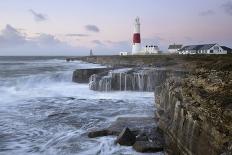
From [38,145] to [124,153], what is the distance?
2814 mm

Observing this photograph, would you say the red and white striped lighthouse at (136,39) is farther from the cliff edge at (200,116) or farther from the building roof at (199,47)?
the cliff edge at (200,116)

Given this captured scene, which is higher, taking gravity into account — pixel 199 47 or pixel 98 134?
pixel 199 47

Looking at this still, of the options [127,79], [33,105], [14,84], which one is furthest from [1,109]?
[14,84]

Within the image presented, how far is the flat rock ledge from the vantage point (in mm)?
9516

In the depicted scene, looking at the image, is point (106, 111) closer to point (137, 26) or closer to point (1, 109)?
point (1, 109)

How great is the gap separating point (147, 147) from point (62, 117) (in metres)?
6.01

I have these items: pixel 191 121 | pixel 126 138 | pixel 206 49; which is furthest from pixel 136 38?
pixel 191 121

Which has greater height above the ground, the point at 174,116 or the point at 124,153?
the point at 174,116

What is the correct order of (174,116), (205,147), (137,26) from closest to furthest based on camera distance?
(205,147) → (174,116) → (137,26)

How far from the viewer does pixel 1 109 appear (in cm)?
1697

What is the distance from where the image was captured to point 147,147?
9.39 metres

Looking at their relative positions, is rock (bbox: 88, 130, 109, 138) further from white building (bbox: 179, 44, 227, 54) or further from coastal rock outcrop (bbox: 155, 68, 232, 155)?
white building (bbox: 179, 44, 227, 54)

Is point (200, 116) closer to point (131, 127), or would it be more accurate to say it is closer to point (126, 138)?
point (126, 138)

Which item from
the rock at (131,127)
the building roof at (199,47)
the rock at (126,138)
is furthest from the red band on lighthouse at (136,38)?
the rock at (126,138)
